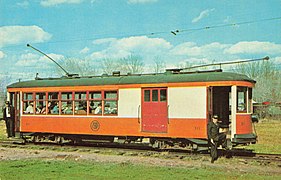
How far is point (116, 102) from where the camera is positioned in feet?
60.4

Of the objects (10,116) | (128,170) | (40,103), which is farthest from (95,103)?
(128,170)

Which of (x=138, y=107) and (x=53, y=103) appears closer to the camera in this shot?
(x=138, y=107)

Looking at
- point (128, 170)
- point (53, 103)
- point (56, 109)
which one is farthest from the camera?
point (53, 103)

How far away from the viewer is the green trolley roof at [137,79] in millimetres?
16234

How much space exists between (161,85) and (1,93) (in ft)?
143

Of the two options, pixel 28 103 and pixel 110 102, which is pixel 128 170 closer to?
pixel 110 102

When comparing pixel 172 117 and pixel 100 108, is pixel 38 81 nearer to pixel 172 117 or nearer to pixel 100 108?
pixel 100 108

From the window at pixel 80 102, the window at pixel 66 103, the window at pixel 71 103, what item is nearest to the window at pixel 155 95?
the window at pixel 71 103

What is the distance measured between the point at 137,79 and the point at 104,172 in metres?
6.73

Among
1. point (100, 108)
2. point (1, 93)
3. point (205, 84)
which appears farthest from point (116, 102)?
point (1, 93)

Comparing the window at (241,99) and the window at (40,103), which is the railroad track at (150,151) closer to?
the window at (40,103)

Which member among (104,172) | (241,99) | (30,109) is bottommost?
(104,172)

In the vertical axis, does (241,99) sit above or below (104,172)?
→ above

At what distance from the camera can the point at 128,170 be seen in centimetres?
1246
